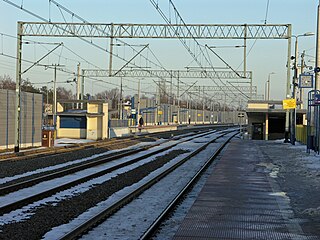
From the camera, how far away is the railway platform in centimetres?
892

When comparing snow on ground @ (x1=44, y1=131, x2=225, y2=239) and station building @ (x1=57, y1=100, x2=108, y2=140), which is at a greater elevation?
station building @ (x1=57, y1=100, x2=108, y2=140)

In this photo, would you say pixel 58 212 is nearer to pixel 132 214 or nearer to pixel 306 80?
pixel 132 214

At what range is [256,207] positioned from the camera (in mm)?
11703

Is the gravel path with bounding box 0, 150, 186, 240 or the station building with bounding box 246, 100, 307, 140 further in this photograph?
the station building with bounding box 246, 100, 307, 140

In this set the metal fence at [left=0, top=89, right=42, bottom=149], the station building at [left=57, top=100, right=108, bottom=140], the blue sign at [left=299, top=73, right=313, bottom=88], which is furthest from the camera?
the station building at [left=57, top=100, right=108, bottom=140]

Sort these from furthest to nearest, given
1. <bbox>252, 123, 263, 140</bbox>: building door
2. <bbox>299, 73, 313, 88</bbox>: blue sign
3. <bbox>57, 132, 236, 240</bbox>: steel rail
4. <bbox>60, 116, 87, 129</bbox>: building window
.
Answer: <bbox>252, 123, 263, 140</bbox>: building door < <bbox>60, 116, 87, 129</bbox>: building window < <bbox>299, 73, 313, 88</bbox>: blue sign < <bbox>57, 132, 236, 240</bbox>: steel rail

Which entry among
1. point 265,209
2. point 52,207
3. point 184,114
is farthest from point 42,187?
point 184,114

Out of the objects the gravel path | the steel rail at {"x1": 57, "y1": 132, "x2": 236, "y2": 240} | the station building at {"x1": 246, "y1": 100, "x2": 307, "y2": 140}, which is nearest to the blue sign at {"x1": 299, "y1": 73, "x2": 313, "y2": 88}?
the station building at {"x1": 246, "y1": 100, "x2": 307, "y2": 140}

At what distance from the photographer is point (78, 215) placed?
10.6 meters

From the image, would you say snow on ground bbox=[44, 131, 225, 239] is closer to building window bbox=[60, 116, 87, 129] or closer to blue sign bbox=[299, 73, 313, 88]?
blue sign bbox=[299, 73, 313, 88]

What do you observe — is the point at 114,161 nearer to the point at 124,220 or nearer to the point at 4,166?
the point at 4,166

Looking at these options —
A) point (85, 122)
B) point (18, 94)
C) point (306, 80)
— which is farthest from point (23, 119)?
point (306, 80)

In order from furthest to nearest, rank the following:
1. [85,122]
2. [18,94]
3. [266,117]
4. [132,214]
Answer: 1. [266,117]
2. [85,122]
3. [18,94]
4. [132,214]

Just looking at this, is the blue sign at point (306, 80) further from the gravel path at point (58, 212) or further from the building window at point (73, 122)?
the building window at point (73, 122)
